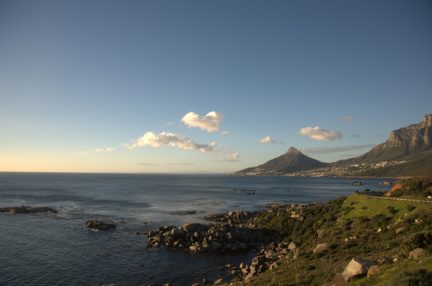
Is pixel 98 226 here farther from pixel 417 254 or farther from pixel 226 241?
pixel 417 254

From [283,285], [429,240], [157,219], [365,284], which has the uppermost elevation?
[429,240]

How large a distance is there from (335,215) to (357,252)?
20456 millimetres

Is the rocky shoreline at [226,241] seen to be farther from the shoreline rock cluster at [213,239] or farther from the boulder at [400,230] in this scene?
the boulder at [400,230]

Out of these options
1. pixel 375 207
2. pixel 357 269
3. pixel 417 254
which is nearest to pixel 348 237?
pixel 375 207

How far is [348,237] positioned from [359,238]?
2110 millimetres

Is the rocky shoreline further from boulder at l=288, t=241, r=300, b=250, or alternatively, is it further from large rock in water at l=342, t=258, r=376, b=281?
large rock in water at l=342, t=258, r=376, b=281

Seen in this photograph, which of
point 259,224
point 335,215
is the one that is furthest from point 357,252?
point 259,224

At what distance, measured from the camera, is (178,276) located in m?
32.3

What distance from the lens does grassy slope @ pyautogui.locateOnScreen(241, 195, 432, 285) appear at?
799 inches

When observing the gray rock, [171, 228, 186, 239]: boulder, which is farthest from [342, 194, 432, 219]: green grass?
[171, 228, 186, 239]: boulder

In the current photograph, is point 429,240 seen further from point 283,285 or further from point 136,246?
point 136,246

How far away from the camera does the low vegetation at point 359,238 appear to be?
55.0 feet

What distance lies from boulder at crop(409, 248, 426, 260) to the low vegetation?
0.29m

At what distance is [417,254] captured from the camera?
17.7 meters
